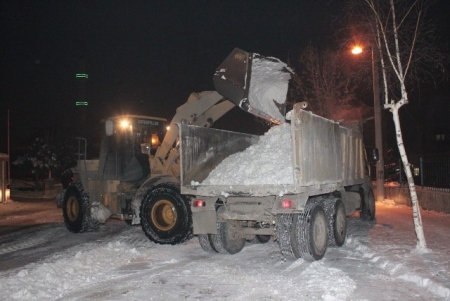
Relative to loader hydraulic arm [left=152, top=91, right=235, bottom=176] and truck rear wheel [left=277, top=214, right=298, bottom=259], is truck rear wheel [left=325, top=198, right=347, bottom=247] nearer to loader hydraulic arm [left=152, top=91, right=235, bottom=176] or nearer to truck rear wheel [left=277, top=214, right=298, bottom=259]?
truck rear wheel [left=277, top=214, right=298, bottom=259]

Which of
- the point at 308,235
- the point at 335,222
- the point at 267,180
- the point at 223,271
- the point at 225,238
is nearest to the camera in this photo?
the point at 223,271

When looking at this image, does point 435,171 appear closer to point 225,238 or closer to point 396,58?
point 396,58

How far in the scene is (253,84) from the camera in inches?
374

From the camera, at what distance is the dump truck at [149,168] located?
9648 mm

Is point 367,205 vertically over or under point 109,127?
under

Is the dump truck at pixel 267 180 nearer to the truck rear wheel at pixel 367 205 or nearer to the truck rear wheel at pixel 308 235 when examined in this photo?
the truck rear wheel at pixel 308 235

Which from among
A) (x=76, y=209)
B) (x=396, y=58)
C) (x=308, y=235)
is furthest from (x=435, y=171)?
(x=76, y=209)

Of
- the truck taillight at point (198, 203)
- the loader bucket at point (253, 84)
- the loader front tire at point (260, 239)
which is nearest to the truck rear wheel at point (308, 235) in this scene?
the truck taillight at point (198, 203)

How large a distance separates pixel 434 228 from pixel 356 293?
6201 millimetres

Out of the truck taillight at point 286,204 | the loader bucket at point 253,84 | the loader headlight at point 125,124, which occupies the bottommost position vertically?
the truck taillight at point 286,204

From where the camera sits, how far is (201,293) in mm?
6492

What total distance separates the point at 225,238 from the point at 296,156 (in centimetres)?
247

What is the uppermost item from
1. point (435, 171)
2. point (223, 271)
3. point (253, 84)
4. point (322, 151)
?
point (253, 84)

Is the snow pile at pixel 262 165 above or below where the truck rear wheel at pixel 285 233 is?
above
